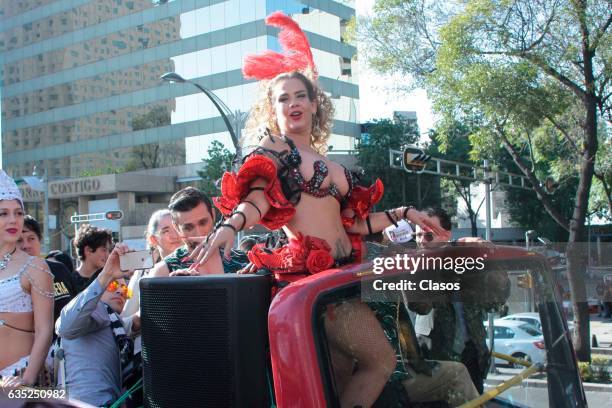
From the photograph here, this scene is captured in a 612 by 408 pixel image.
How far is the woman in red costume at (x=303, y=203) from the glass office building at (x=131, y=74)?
30574mm

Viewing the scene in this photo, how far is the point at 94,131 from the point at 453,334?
1887 inches

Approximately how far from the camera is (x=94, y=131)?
4688 cm

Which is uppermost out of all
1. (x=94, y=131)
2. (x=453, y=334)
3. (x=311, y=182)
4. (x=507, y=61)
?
A: (x=94, y=131)

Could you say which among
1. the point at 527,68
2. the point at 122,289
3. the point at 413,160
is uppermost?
the point at 527,68

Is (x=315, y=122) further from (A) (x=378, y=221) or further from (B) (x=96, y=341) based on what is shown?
(B) (x=96, y=341)

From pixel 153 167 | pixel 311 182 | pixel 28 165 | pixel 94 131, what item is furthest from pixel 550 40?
pixel 28 165

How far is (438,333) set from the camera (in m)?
1.86

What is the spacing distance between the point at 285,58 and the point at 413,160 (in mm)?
10896

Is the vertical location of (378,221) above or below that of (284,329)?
above

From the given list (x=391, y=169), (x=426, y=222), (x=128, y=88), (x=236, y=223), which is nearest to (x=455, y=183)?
(x=391, y=169)

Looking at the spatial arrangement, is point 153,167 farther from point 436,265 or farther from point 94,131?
point 436,265

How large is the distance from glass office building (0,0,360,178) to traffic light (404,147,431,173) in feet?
64.8

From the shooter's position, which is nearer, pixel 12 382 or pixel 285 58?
pixel 12 382

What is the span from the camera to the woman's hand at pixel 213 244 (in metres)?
2.04
